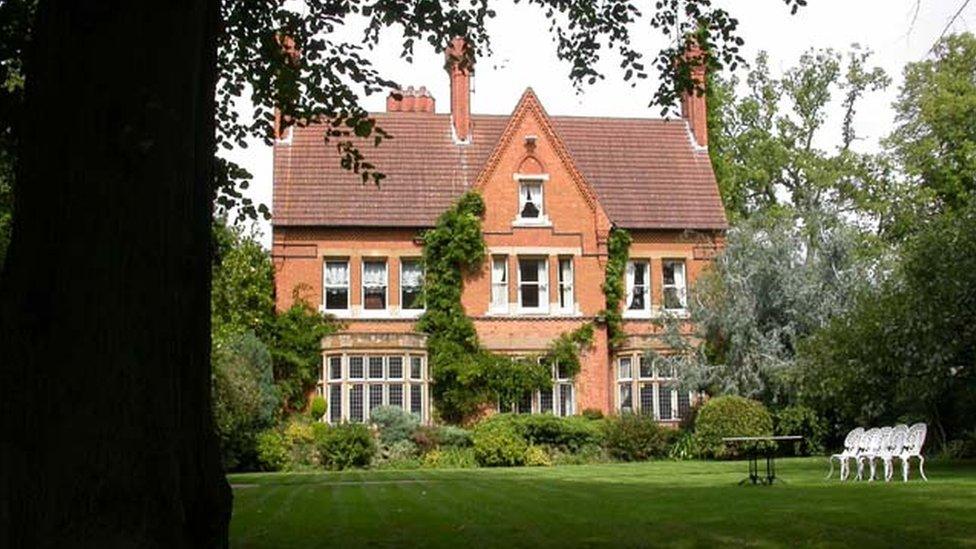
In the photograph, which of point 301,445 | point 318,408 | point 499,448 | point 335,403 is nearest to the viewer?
point 301,445

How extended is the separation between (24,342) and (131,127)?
1197 mm

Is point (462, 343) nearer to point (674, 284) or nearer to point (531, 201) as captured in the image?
point (531, 201)

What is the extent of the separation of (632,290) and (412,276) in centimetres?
744

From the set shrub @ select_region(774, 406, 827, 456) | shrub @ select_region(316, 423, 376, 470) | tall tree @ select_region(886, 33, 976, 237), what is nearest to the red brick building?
shrub @ select_region(316, 423, 376, 470)

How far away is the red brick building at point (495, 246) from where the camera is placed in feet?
117

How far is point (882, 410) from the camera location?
30.1 metres

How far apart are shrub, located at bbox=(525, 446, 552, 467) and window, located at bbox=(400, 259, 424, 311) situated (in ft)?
22.3

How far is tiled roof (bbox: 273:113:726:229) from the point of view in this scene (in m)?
36.8

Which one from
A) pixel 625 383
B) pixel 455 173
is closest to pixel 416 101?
pixel 455 173

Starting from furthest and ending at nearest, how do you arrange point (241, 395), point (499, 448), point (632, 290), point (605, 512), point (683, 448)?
1. point (632, 290)
2. point (683, 448)
3. point (499, 448)
4. point (241, 395)
5. point (605, 512)

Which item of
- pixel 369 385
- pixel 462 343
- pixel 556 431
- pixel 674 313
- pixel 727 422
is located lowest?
pixel 556 431

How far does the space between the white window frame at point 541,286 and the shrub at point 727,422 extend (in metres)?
6.73

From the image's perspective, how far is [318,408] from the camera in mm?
34219

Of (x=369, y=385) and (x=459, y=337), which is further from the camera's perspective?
(x=459, y=337)
